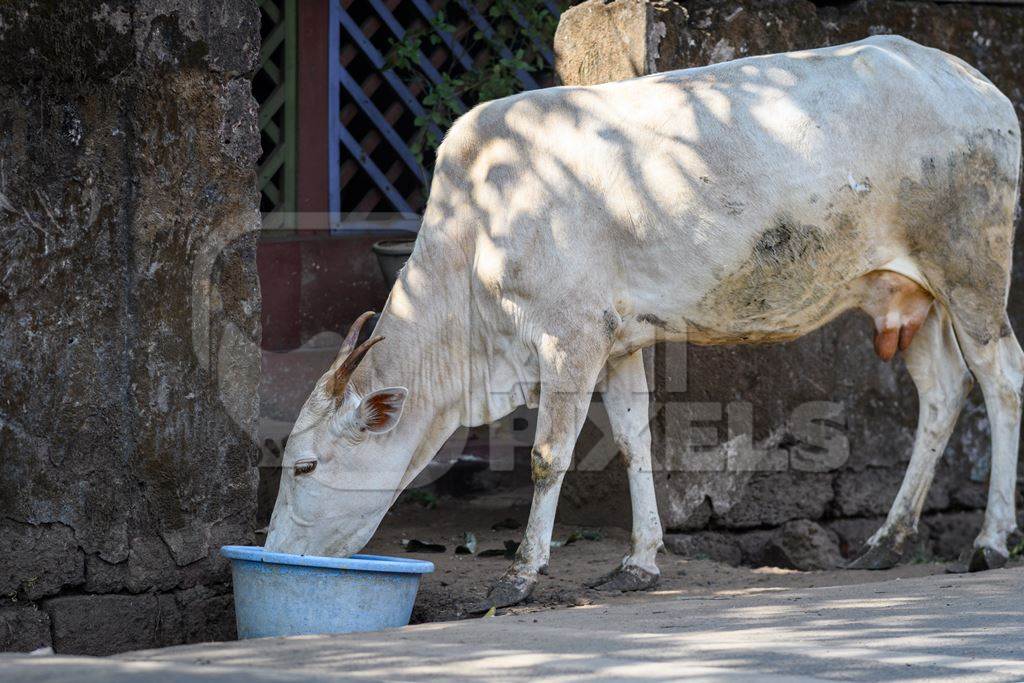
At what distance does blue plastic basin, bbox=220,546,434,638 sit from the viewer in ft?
14.1

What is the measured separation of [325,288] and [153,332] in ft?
10.5

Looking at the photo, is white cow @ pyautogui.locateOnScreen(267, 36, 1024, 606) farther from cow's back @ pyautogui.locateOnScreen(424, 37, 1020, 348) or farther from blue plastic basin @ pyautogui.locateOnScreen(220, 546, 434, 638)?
blue plastic basin @ pyautogui.locateOnScreen(220, 546, 434, 638)

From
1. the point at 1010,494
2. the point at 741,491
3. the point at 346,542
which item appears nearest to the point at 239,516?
the point at 346,542

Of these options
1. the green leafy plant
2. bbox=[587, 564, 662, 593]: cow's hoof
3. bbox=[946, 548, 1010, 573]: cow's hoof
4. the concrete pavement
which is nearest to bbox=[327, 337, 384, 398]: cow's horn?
the concrete pavement

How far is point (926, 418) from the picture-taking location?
5617 mm

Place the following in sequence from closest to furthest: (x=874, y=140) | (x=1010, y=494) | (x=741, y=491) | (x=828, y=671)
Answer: (x=828, y=671) < (x=874, y=140) < (x=1010, y=494) < (x=741, y=491)

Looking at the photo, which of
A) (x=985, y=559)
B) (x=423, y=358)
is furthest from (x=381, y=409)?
(x=985, y=559)

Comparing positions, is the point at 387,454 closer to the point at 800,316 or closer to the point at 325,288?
the point at 800,316

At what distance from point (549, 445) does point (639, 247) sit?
739 millimetres

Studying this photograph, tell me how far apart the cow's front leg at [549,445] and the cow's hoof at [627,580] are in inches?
11.1

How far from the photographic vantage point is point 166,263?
468cm

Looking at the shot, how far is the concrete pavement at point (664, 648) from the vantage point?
3188 mm

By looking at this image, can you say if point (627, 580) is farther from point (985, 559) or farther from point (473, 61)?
point (473, 61)

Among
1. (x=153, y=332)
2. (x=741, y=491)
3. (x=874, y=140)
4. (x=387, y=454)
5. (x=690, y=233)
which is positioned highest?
(x=874, y=140)
